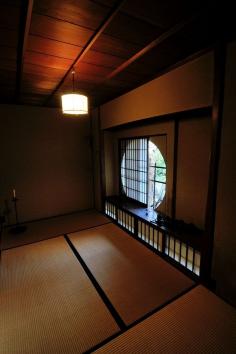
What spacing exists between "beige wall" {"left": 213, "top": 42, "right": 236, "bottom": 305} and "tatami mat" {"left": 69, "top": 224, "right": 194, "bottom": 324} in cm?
45

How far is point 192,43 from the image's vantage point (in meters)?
1.75

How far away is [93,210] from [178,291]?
3.23 metres

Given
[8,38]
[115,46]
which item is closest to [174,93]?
[115,46]

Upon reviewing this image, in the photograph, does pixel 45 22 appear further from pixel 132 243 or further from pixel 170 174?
pixel 132 243

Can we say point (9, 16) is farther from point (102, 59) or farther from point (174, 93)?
point (174, 93)

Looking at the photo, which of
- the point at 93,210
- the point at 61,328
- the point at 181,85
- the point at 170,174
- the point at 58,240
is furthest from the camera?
the point at 93,210

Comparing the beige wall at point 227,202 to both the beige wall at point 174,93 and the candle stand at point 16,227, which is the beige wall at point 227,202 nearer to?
the beige wall at point 174,93

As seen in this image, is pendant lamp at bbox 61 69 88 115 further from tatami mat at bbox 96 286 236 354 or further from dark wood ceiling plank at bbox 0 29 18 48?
tatami mat at bbox 96 286 236 354

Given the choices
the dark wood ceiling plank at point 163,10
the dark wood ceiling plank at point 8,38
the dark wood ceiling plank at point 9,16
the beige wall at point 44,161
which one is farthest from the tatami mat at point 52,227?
the dark wood ceiling plank at point 163,10

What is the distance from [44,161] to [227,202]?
388 centimetres

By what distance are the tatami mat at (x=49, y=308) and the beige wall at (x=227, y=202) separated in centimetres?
117

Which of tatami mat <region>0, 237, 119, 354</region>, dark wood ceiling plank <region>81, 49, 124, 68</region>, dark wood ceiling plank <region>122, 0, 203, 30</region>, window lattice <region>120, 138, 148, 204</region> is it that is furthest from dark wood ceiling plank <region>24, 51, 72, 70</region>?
tatami mat <region>0, 237, 119, 354</region>

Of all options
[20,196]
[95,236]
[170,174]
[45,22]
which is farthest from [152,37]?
[20,196]

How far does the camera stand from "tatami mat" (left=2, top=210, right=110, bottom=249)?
339 cm
